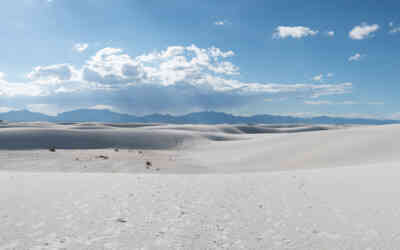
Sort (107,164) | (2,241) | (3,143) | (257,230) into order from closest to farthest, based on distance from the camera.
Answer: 1. (2,241)
2. (257,230)
3. (107,164)
4. (3,143)

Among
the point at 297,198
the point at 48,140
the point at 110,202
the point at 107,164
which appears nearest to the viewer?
the point at 110,202

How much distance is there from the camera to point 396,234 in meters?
4.88

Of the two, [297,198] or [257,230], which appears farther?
[297,198]

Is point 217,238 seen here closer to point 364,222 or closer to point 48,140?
point 364,222

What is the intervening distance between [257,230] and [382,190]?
5.26m

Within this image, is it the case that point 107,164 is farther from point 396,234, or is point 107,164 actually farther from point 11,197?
point 396,234

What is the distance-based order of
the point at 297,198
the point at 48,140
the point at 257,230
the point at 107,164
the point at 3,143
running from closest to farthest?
the point at 257,230, the point at 297,198, the point at 107,164, the point at 3,143, the point at 48,140

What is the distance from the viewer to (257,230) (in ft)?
16.8

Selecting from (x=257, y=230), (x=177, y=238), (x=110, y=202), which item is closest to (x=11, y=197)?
(x=110, y=202)

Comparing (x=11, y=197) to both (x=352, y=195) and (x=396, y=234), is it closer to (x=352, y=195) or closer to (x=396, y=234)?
(x=396, y=234)

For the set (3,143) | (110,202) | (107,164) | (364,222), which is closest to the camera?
(364,222)

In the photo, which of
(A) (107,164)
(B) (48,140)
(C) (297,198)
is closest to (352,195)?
(C) (297,198)

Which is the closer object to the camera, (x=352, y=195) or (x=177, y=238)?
(x=177, y=238)

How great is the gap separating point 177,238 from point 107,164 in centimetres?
1455
